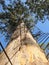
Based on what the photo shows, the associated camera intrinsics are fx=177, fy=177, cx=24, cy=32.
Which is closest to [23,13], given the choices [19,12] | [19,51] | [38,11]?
[19,12]

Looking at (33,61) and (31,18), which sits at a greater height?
(33,61)

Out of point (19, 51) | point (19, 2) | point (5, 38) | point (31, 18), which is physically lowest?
point (5, 38)

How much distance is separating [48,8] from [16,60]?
33.2 ft

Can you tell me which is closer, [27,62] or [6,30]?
[27,62]

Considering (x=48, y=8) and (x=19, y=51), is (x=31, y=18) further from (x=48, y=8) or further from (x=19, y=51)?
(x=19, y=51)

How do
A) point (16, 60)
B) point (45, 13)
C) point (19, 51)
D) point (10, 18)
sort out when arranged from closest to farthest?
point (16, 60) → point (19, 51) → point (10, 18) → point (45, 13)

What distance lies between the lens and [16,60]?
3.55 m

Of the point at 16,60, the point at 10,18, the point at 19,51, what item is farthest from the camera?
the point at 10,18

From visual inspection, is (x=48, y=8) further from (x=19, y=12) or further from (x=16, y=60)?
(x=16, y=60)

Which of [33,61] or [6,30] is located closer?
[33,61]

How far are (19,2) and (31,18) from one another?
1.53 metres

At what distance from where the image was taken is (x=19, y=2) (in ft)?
42.7

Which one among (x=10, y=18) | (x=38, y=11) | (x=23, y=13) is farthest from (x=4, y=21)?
(x=38, y=11)

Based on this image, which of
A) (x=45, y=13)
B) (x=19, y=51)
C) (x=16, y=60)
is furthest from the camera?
(x=45, y=13)
